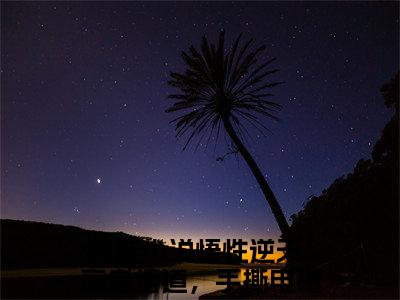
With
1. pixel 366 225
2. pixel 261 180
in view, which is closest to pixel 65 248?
pixel 261 180

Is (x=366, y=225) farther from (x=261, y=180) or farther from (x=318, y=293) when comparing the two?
(x=261, y=180)

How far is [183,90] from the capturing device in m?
17.4

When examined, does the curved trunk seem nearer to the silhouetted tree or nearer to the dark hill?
the silhouetted tree

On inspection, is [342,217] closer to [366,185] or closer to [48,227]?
[366,185]

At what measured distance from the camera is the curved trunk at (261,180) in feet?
51.9

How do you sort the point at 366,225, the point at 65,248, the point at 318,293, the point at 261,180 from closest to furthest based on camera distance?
the point at 318,293
the point at 366,225
the point at 261,180
the point at 65,248

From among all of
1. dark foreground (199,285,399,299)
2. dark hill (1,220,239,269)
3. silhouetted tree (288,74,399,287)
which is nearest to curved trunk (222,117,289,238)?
silhouetted tree (288,74,399,287)

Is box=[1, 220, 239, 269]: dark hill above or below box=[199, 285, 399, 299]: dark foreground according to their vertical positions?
above

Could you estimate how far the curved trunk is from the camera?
1583 centimetres

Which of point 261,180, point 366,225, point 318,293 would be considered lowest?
point 318,293

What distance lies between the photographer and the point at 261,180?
53.3 ft

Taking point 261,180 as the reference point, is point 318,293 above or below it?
below

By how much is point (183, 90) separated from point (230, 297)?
8541 mm

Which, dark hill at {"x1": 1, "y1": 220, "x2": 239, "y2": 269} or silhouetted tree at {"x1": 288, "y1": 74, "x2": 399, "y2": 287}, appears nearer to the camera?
silhouetted tree at {"x1": 288, "y1": 74, "x2": 399, "y2": 287}
